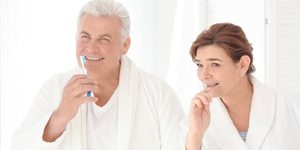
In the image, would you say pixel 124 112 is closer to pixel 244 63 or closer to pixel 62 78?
pixel 62 78

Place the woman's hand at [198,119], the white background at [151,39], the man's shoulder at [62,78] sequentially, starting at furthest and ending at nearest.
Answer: the white background at [151,39], the man's shoulder at [62,78], the woman's hand at [198,119]

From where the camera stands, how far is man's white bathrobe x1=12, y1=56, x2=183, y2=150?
167 centimetres

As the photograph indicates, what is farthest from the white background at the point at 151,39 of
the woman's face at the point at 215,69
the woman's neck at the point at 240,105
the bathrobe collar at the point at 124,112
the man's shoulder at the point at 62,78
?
the woman's face at the point at 215,69

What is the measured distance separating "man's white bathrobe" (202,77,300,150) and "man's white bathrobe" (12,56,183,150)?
0.14m

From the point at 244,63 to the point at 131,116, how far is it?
445 mm

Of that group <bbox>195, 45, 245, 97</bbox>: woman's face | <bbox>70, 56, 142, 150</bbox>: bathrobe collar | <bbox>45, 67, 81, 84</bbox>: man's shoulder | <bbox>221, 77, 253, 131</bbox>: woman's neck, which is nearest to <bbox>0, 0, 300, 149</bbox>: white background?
<bbox>45, 67, 81, 84</bbox>: man's shoulder

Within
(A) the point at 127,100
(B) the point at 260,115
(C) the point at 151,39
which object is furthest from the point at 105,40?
(C) the point at 151,39

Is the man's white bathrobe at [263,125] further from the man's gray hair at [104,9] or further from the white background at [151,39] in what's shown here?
the white background at [151,39]

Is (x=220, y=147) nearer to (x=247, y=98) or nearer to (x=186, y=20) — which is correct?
(x=247, y=98)

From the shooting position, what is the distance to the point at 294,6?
2.44 metres

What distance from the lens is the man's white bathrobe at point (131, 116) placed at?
167 cm

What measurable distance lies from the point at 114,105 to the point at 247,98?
0.49m

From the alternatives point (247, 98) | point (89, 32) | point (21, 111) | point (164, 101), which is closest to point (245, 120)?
point (247, 98)

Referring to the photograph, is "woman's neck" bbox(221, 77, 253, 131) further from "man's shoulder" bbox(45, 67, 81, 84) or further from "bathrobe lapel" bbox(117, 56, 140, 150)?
"man's shoulder" bbox(45, 67, 81, 84)
